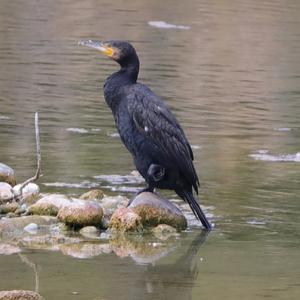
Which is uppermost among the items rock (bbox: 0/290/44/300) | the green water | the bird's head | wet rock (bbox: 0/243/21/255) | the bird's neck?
the bird's head

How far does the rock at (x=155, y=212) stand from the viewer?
355 inches

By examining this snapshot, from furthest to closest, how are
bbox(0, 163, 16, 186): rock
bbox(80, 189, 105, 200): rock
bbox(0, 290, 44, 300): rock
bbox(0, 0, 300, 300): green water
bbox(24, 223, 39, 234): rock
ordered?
bbox(0, 163, 16, 186): rock, bbox(80, 189, 105, 200): rock, bbox(24, 223, 39, 234): rock, bbox(0, 0, 300, 300): green water, bbox(0, 290, 44, 300): rock

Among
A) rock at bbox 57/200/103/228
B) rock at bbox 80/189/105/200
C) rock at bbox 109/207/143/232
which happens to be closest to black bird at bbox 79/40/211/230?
rock at bbox 80/189/105/200

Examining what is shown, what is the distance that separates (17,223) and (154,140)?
128 centimetres

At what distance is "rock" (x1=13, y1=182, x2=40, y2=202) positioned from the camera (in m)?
9.45

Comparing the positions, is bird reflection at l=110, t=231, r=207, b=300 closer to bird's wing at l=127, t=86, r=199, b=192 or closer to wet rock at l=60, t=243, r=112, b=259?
wet rock at l=60, t=243, r=112, b=259

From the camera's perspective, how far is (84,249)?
8.27m

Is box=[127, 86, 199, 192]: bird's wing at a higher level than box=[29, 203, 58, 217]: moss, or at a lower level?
higher

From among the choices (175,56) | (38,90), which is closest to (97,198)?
(38,90)

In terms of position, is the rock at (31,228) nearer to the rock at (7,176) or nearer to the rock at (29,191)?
the rock at (29,191)

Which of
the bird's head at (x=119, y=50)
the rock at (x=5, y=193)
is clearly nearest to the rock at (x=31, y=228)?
the rock at (x=5, y=193)

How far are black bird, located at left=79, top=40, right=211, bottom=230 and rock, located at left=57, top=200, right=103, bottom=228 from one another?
68 cm

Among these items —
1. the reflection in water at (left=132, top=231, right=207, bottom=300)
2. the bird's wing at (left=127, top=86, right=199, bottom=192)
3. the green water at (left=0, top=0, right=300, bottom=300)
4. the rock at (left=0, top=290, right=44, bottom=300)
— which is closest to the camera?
the rock at (left=0, top=290, right=44, bottom=300)

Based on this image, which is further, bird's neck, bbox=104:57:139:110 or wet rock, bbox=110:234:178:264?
bird's neck, bbox=104:57:139:110
